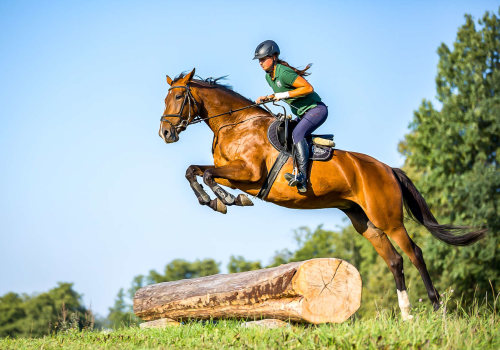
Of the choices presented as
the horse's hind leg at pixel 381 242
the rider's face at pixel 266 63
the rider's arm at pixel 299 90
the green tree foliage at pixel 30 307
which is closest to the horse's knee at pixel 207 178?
the rider's arm at pixel 299 90

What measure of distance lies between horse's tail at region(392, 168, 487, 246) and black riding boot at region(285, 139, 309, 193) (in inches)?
70.4

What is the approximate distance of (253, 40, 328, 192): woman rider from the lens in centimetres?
716

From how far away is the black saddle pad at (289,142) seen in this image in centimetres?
741

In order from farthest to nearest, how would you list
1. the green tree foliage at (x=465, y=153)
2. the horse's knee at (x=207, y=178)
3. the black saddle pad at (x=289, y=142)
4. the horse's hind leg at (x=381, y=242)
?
the green tree foliage at (x=465, y=153)
the horse's hind leg at (x=381, y=242)
the black saddle pad at (x=289, y=142)
the horse's knee at (x=207, y=178)

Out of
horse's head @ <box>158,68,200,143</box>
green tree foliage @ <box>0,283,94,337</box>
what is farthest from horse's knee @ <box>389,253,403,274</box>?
green tree foliage @ <box>0,283,94,337</box>

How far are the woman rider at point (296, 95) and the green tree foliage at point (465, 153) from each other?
1511cm

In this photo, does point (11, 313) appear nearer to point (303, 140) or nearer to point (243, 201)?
point (243, 201)

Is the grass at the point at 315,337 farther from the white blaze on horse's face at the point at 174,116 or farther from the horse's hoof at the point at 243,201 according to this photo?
the white blaze on horse's face at the point at 174,116

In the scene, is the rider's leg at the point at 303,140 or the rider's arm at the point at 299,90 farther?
the rider's arm at the point at 299,90

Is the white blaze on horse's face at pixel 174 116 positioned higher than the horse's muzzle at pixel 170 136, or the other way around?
the white blaze on horse's face at pixel 174 116

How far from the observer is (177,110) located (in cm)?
758

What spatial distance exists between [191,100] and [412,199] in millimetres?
3726

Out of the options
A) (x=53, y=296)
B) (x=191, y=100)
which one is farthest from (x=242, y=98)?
(x=53, y=296)

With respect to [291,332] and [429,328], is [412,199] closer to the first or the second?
[429,328]
